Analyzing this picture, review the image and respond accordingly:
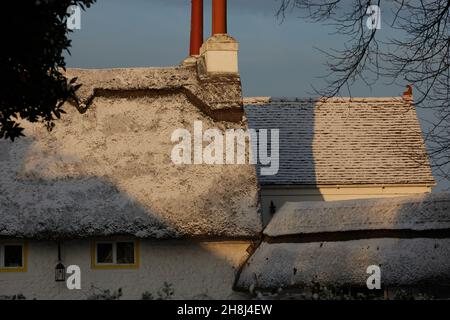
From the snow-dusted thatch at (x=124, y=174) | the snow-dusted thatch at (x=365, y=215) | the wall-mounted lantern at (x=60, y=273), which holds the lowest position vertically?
the wall-mounted lantern at (x=60, y=273)

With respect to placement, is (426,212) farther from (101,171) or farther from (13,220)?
(13,220)

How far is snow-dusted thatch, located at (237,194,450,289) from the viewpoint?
18.0m

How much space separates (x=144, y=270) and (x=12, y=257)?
10.1ft

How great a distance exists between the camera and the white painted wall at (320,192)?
29.0 meters

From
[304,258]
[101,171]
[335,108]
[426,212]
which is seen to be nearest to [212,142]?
[101,171]

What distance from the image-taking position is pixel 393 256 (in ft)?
59.8

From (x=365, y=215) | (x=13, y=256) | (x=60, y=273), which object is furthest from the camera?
(x=13, y=256)

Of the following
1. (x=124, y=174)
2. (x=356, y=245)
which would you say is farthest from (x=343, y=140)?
(x=356, y=245)

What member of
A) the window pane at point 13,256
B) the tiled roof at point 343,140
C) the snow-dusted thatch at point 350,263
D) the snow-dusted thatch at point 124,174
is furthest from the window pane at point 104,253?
the tiled roof at point 343,140

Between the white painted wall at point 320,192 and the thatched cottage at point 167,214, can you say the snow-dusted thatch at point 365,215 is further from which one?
the white painted wall at point 320,192

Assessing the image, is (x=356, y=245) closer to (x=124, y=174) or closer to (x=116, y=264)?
(x=116, y=264)

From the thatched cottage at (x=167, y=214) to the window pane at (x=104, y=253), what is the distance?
3cm

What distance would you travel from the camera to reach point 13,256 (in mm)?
21734

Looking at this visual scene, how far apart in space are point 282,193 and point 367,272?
36.2 ft
